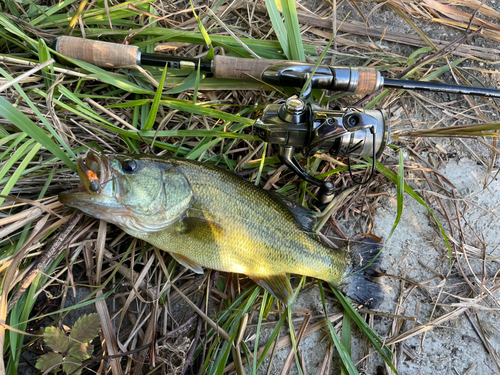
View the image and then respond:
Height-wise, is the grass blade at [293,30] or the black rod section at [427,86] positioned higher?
the grass blade at [293,30]

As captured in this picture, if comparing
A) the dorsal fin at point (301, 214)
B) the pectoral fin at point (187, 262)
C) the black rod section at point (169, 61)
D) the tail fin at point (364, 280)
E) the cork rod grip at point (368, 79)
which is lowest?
the tail fin at point (364, 280)

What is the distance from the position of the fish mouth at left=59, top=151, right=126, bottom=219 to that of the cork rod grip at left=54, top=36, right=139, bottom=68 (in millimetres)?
936

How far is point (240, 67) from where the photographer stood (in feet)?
8.39

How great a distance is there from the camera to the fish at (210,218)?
2.04 metres

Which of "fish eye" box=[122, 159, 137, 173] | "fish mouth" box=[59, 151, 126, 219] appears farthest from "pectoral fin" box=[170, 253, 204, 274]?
"fish eye" box=[122, 159, 137, 173]

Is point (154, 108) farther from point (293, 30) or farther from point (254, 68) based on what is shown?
point (293, 30)

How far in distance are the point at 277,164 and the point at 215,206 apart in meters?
0.77

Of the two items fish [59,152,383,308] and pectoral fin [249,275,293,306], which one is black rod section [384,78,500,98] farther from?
pectoral fin [249,275,293,306]

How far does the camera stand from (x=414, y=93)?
118 inches

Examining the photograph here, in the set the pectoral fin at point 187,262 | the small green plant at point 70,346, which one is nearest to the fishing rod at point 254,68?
the pectoral fin at point 187,262

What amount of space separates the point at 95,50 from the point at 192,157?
115cm

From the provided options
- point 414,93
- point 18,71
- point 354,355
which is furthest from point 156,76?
point 354,355

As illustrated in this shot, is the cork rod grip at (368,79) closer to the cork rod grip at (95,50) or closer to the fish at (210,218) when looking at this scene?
the fish at (210,218)

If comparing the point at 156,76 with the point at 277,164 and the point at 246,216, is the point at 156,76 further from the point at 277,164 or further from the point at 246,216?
the point at 246,216
